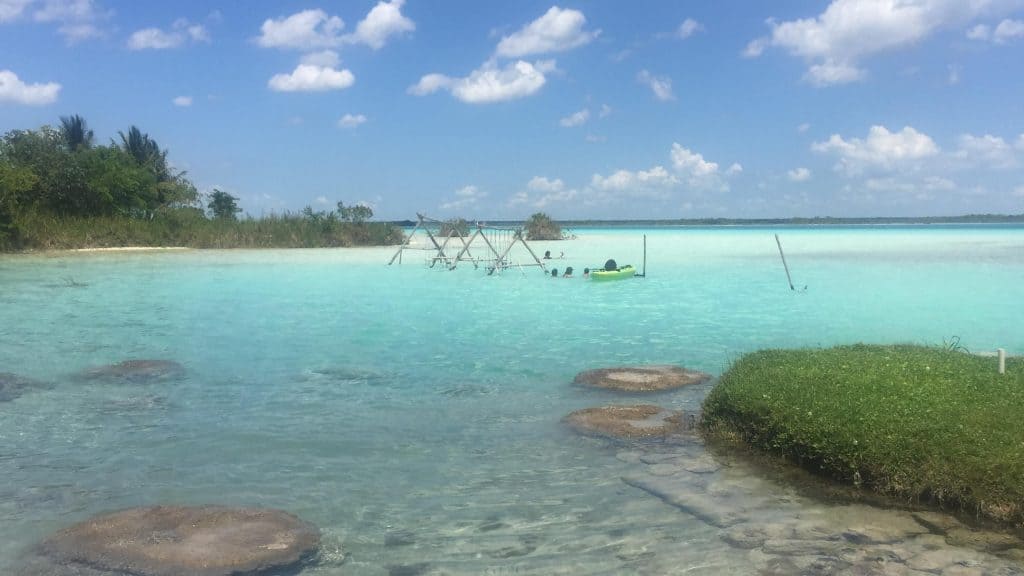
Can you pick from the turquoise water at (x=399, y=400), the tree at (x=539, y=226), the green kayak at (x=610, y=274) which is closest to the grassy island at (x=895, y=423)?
the turquoise water at (x=399, y=400)

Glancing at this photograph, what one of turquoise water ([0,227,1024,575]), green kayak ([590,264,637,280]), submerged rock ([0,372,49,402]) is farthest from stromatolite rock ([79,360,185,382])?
green kayak ([590,264,637,280])

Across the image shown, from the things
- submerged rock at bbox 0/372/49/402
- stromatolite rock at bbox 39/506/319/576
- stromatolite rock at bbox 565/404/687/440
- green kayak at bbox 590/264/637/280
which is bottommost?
stromatolite rock at bbox 39/506/319/576

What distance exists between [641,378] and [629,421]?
2227 mm

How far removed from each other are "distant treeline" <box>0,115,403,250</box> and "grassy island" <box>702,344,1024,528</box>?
4172 centimetres

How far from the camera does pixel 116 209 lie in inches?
1801

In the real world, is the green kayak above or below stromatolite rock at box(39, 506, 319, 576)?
above

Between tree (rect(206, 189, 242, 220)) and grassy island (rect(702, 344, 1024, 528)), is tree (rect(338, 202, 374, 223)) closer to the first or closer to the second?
tree (rect(206, 189, 242, 220))

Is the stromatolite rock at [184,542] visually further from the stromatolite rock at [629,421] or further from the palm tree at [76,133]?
the palm tree at [76,133]

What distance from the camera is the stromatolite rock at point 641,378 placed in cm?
1024

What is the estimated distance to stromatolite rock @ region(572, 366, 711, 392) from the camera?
403 inches

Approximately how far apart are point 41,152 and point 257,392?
41445 mm

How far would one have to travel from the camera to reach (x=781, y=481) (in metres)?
6.53

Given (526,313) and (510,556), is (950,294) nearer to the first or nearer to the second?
(526,313)

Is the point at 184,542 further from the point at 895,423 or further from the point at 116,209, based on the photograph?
the point at 116,209
